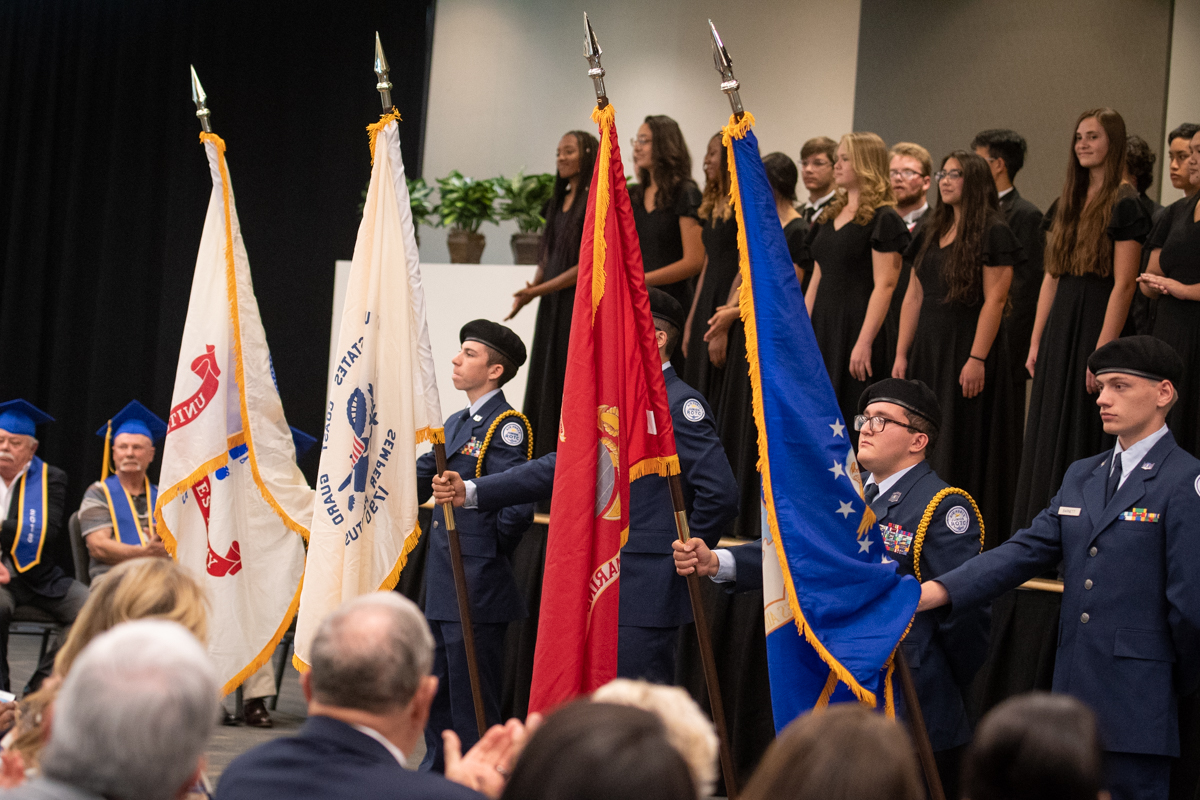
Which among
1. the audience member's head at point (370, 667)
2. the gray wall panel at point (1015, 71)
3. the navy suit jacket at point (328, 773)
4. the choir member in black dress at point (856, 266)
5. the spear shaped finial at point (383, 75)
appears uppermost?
the gray wall panel at point (1015, 71)

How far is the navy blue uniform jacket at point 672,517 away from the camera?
11.1 ft

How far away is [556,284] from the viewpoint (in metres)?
5.52

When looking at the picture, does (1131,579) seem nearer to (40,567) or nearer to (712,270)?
(712,270)

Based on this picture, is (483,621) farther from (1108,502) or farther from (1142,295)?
(1142,295)

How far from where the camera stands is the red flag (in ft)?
9.95

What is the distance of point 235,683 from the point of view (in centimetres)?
392

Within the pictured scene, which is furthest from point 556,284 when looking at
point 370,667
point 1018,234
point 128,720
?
point 128,720

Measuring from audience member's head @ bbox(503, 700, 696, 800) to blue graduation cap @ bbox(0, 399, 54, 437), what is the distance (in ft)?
16.2

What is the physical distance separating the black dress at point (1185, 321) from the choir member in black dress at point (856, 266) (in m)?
1.01

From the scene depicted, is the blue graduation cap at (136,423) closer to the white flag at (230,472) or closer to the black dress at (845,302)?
the white flag at (230,472)

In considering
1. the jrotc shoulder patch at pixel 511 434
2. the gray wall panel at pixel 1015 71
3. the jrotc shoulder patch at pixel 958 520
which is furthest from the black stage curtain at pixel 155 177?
the jrotc shoulder patch at pixel 958 520

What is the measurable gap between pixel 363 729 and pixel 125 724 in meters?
0.41

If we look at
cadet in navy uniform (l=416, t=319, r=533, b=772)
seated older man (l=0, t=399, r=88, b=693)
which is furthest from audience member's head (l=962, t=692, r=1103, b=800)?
seated older man (l=0, t=399, r=88, b=693)

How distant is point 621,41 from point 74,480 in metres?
4.54
